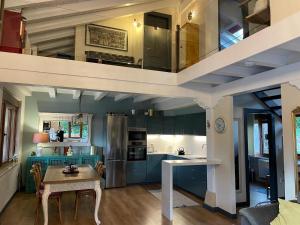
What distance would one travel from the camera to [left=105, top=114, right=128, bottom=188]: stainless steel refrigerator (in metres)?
6.23

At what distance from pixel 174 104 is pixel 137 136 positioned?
145 cm

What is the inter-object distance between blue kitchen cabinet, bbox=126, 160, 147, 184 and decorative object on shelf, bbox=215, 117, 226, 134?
9.70ft

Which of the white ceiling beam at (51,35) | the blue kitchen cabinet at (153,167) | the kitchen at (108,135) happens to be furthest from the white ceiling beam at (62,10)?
the blue kitchen cabinet at (153,167)

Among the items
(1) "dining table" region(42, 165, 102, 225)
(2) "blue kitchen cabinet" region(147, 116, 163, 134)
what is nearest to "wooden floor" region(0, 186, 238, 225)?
Answer: (1) "dining table" region(42, 165, 102, 225)

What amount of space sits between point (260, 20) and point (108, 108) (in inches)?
196

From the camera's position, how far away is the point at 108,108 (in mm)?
7016

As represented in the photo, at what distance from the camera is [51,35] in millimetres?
5195

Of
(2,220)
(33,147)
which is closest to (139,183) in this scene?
(33,147)

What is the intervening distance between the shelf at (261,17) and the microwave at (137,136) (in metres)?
4.40

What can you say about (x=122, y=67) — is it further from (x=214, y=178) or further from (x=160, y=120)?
(x=160, y=120)

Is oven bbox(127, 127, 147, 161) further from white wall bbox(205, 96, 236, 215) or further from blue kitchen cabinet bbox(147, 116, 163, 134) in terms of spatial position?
white wall bbox(205, 96, 236, 215)

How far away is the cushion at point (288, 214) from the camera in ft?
6.54

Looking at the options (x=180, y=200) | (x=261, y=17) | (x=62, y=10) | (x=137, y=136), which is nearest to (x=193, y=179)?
(x=180, y=200)

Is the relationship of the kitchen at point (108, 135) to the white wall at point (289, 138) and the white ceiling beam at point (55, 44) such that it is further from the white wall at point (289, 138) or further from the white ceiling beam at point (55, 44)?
the white wall at point (289, 138)
